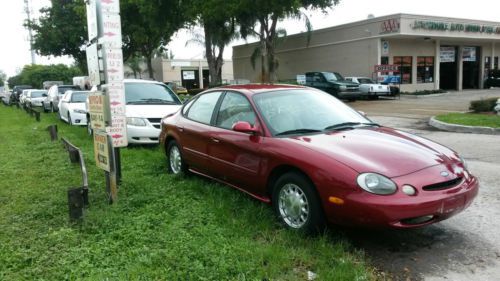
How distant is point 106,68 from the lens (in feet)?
17.6

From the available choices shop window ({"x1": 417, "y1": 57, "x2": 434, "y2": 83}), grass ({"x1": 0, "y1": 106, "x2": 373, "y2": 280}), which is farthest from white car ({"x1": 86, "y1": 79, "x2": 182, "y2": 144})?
shop window ({"x1": 417, "y1": 57, "x2": 434, "y2": 83})

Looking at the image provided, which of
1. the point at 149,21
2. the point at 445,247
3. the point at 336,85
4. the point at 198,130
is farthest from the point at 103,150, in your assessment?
the point at 149,21

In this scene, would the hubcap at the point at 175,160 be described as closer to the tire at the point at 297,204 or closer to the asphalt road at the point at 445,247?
the tire at the point at 297,204

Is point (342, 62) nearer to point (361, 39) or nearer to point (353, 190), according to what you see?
point (361, 39)

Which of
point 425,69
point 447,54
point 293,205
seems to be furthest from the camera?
point 447,54

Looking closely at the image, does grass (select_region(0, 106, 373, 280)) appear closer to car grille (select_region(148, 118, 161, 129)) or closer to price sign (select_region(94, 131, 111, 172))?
price sign (select_region(94, 131, 111, 172))

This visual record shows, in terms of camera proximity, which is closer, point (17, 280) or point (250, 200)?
point (17, 280)

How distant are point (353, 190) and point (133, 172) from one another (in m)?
A: 4.31

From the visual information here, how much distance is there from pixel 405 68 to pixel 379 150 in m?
29.7

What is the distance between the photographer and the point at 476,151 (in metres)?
8.69

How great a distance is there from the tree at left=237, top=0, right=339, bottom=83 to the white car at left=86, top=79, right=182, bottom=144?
43.5 ft

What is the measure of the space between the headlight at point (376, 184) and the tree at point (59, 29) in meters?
34.9

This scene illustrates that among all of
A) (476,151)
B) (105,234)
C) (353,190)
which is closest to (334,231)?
(353,190)

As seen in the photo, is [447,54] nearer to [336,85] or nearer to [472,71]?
[472,71]
